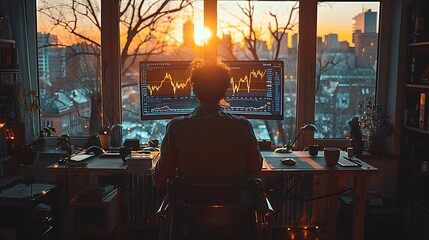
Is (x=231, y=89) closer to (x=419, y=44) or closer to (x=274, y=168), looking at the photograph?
(x=274, y=168)

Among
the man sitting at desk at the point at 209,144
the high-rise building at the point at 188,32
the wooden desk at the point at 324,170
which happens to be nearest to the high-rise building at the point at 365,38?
the wooden desk at the point at 324,170

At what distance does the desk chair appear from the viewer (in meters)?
2.02

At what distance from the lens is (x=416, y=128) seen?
11.9ft

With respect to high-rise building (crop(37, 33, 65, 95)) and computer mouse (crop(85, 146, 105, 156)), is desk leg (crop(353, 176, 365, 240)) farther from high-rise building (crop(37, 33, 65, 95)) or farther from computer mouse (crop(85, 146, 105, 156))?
high-rise building (crop(37, 33, 65, 95))

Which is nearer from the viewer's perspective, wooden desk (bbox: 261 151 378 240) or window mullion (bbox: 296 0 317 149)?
wooden desk (bbox: 261 151 378 240)

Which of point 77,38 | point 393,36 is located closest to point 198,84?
point 77,38

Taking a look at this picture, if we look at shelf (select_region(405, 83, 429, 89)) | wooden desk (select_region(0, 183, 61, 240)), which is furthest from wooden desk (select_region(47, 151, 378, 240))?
shelf (select_region(405, 83, 429, 89))

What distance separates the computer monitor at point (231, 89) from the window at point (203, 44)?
0.40 meters

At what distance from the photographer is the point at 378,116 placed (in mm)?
3830

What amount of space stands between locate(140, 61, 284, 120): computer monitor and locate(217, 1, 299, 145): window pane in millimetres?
412

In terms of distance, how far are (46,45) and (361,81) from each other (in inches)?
101

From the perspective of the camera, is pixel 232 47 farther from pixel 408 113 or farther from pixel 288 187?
pixel 408 113

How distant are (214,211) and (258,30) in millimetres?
2240

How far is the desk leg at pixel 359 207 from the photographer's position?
323 centimetres
